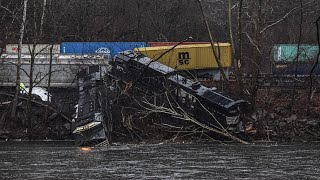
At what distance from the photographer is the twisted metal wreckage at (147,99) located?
2247 centimetres

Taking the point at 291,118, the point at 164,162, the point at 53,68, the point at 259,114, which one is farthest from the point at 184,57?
the point at 164,162

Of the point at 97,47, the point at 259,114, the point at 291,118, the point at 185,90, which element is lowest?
the point at 291,118

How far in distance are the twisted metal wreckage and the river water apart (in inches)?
50.8

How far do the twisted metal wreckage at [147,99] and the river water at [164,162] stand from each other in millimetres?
1290

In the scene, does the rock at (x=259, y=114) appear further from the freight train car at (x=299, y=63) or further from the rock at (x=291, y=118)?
the freight train car at (x=299, y=63)

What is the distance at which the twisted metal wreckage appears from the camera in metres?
22.5

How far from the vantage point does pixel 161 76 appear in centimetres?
2434

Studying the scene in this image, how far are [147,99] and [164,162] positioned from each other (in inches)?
328

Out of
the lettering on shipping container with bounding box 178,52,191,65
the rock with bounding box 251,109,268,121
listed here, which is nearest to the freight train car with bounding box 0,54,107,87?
the lettering on shipping container with bounding box 178,52,191,65

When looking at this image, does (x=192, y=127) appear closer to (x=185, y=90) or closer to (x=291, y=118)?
(x=185, y=90)

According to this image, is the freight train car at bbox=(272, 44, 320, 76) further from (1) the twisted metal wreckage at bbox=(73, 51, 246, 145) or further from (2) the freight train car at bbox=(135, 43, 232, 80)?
(1) the twisted metal wreckage at bbox=(73, 51, 246, 145)

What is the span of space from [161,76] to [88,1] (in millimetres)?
35007

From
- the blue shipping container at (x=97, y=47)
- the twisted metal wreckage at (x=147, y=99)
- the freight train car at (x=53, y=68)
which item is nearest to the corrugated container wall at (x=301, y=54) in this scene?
the twisted metal wreckage at (x=147, y=99)

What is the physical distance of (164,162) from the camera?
52.6 feet
